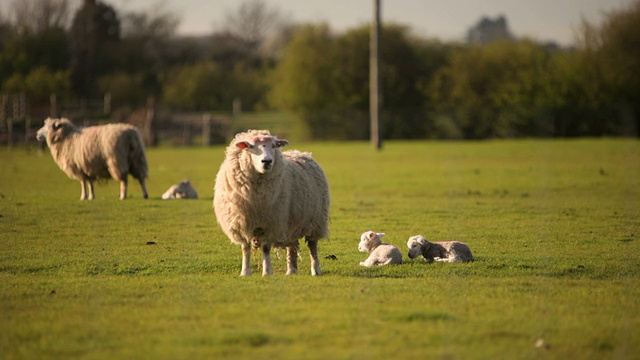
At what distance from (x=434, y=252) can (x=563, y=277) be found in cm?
169

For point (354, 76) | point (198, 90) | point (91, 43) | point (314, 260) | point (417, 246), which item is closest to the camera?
point (314, 260)

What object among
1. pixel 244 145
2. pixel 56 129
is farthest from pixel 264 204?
pixel 56 129

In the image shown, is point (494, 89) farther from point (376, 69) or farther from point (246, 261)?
point (246, 261)

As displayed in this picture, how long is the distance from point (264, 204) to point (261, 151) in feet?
1.93

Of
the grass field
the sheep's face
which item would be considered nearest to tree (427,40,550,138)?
the grass field

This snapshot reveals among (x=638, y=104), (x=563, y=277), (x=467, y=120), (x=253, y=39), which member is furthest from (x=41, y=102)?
(x=563, y=277)

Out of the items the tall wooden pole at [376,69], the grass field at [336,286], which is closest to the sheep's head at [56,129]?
the grass field at [336,286]

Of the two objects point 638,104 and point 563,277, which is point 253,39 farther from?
point 563,277

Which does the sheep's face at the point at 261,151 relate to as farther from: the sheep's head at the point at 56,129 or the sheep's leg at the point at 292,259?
the sheep's head at the point at 56,129

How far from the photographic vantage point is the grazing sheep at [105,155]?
1855cm

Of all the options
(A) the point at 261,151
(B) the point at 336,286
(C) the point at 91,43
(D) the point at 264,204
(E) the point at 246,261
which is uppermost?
(C) the point at 91,43

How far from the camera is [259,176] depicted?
9797mm

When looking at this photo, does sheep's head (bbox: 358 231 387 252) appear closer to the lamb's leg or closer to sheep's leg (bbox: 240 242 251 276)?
the lamb's leg

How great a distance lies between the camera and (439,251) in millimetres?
10562
